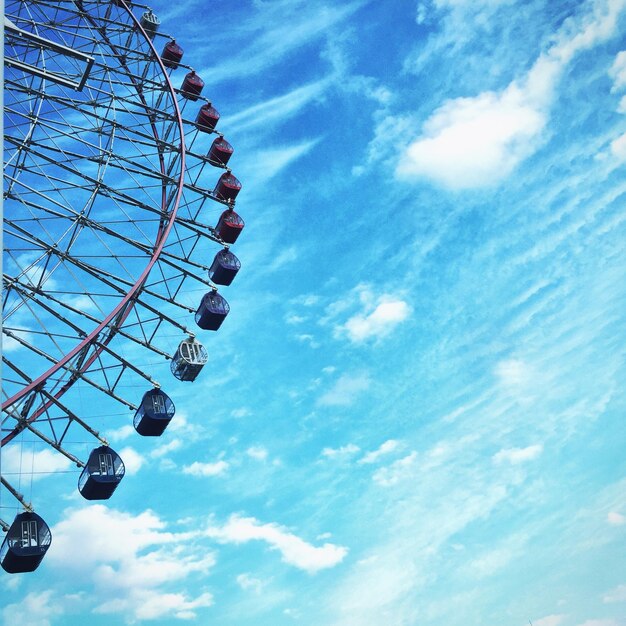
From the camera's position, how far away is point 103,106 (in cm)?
2333

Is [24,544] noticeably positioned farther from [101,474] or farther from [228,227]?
[228,227]

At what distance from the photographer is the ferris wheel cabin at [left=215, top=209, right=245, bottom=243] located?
82.9 ft

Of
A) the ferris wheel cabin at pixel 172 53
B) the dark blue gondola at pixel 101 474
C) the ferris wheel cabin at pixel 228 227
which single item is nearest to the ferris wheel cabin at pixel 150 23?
the ferris wheel cabin at pixel 172 53

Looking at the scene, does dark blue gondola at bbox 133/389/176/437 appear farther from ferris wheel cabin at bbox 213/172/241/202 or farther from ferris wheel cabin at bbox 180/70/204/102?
ferris wheel cabin at bbox 180/70/204/102

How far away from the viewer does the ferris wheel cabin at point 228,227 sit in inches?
995

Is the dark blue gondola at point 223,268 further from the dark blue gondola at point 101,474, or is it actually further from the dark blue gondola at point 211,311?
the dark blue gondola at point 101,474

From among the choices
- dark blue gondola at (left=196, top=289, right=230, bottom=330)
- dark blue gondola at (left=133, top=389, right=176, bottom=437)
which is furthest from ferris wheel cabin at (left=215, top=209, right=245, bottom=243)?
dark blue gondola at (left=133, top=389, right=176, bottom=437)

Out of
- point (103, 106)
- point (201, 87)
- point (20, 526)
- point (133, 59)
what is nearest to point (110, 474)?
point (20, 526)

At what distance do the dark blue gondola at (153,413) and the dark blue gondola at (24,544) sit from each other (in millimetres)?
3657

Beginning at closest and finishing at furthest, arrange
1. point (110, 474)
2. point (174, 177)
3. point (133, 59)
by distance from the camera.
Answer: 1. point (110, 474)
2. point (174, 177)
3. point (133, 59)

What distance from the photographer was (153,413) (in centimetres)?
2045

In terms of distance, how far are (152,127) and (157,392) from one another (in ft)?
30.0

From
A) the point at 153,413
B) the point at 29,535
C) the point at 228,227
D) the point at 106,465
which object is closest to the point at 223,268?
the point at 228,227

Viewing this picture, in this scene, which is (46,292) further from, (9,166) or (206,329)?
(206,329)
